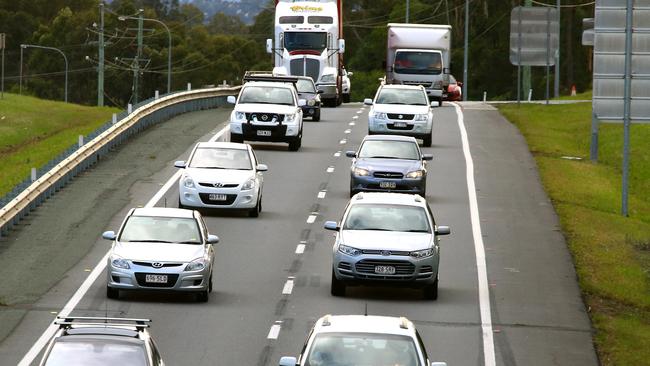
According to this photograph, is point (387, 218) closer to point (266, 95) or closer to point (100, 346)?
point (100, 346)

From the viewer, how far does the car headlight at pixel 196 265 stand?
24109 mm

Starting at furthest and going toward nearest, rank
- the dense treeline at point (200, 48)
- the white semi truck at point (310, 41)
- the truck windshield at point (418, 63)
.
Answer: the dense treeline at point (200, 48), the truck windshield at point (418, 63), the white semi truck at point (310, 41)

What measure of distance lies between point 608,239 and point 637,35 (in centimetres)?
671

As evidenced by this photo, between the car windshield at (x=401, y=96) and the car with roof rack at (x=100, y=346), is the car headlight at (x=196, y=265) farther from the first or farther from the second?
the car windshield at (x=401, y=96)

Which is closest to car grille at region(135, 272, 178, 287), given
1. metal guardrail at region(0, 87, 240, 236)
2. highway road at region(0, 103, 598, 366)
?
highway road at region(0, 103, 598, 366)

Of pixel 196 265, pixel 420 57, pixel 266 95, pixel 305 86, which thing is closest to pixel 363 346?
pixel 196 265

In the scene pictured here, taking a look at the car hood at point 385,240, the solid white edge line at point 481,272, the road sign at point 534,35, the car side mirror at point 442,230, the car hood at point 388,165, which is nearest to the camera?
the solid white edge line at point 481,272

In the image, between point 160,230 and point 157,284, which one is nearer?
point 157,284

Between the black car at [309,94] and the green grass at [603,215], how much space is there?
7.24 m

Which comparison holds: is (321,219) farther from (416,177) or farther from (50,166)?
(50,166)

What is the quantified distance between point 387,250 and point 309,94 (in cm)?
3158

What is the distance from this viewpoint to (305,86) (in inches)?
2216

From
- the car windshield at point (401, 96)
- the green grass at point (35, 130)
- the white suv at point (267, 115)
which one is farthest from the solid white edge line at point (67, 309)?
the green grass at point (35, 130)

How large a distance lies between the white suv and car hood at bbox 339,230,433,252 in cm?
1969
